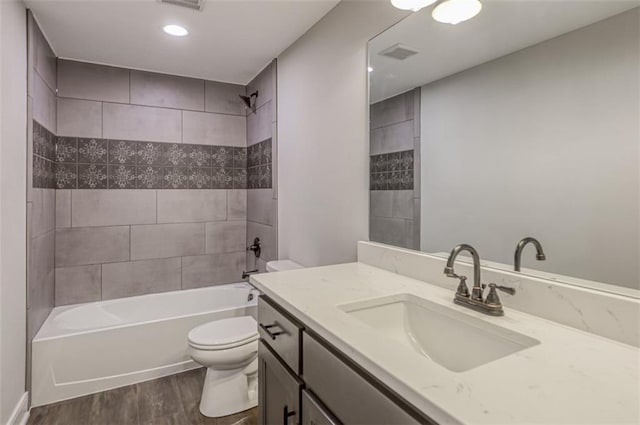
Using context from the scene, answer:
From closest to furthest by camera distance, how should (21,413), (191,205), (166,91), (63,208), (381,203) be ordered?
(381,203) → (21,413) → (63,208) → (166,91) → (191,205)

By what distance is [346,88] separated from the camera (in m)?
2.00

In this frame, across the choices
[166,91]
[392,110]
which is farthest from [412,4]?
[166,91]

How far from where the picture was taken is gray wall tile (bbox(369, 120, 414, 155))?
1.70 m

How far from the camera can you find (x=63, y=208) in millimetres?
2912

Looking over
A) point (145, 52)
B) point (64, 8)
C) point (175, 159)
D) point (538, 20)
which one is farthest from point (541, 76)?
point (175, 159)

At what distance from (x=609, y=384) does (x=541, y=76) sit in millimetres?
900

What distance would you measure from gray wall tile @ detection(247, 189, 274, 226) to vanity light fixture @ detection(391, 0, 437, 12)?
1.81 m

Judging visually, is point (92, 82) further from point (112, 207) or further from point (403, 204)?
point (403, 204)

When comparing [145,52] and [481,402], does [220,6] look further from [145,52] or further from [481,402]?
[481,402]

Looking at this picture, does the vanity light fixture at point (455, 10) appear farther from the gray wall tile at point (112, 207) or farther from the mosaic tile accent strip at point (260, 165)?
the gray wall tile at point (112, 207)

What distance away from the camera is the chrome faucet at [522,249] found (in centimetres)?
110

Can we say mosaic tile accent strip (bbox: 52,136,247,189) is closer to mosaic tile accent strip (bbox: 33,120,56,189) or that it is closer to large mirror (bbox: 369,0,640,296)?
mosaic tile accent strip (bbox: 33,120,56,189)

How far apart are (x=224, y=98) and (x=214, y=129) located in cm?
34

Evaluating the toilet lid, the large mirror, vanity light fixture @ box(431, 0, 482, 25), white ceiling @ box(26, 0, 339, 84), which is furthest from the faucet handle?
white ceiling @ box(26, 0, 339, 84)
